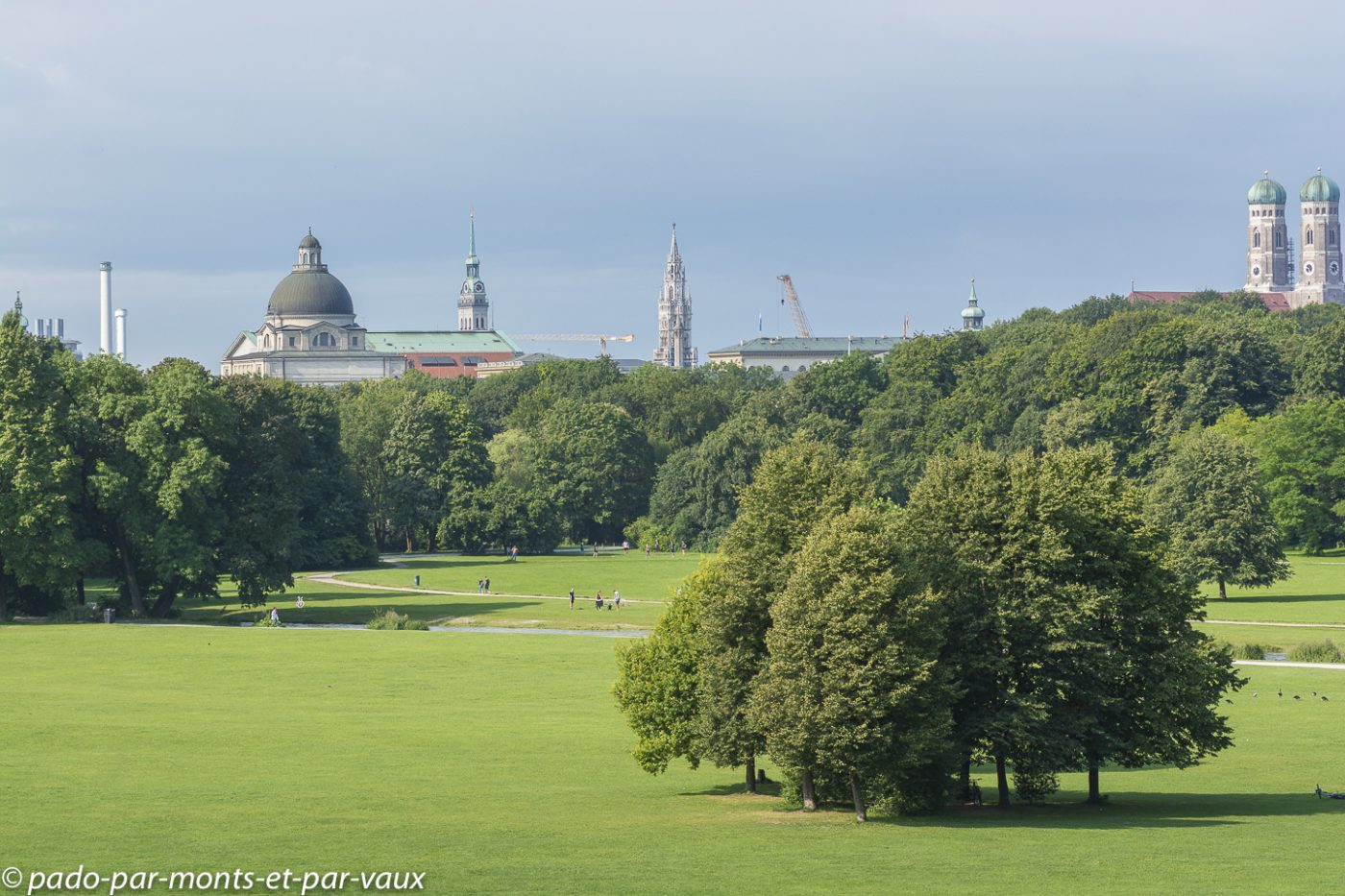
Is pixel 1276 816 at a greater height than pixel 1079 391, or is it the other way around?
pixel 1079 391

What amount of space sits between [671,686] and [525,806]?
4.92 m

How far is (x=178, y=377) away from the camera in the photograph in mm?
81938

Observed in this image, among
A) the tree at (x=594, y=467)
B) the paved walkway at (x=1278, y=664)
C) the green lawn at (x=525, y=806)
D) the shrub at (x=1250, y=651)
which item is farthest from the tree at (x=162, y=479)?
the tree at (x=594, y=467)

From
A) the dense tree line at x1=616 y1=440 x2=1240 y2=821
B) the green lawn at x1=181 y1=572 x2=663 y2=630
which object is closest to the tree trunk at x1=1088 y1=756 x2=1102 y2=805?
the dense tree line at x1=616 y1=440 x2=1240 y2=821

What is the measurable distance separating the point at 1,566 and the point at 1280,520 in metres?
67.9

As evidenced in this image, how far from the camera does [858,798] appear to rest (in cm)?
3622

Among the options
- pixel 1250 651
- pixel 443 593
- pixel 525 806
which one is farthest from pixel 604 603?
pixel 525 806

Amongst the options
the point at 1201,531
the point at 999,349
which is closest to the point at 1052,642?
the point at 1201,531

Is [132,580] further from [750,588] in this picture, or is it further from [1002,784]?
[1002,784]

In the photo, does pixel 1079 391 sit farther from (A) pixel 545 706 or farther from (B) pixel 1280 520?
(A) pixel 545 706

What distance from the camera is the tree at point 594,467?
5458 inches

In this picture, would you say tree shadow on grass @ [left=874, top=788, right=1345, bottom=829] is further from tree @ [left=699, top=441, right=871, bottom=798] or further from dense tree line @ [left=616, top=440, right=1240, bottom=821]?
tree @ [left=699, top=441, right=871, bottom=798]

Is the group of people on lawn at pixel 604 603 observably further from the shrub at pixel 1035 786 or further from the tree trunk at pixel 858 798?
the tree trunk at pixel 858 798

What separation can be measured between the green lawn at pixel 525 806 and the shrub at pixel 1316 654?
540 cm
